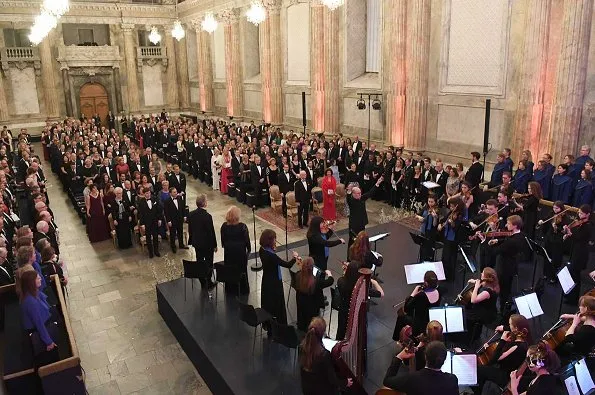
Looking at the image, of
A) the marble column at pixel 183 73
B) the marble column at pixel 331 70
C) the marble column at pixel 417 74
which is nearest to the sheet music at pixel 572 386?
the marble column at pixel 417 74

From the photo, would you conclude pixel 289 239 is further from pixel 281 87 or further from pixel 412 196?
pixel 281 87

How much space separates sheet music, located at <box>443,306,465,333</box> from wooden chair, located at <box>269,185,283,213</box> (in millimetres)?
8435

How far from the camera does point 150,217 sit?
1086 cm

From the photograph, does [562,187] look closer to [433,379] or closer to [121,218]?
[433,379]

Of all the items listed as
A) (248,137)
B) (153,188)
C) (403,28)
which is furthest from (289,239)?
(248,137)

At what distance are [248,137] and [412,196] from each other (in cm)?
953

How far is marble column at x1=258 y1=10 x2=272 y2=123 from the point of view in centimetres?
2408

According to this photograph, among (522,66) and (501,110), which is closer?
(522,66)

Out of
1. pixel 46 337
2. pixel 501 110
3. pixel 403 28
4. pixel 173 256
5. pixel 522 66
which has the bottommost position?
pixel 173 256

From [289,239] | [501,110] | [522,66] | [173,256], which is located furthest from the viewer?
[501,110]

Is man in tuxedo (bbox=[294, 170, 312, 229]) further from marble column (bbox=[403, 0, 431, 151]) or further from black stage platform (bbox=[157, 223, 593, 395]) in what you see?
marble column (bbox=[403, 0, 431, 151])

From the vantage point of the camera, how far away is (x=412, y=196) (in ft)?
44.7

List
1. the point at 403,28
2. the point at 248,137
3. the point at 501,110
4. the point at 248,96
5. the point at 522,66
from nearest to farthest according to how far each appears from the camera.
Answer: the point at 522,66 → the point at 501,110 → the point at 403,28 → the point at 248,137 → the point at 248,96

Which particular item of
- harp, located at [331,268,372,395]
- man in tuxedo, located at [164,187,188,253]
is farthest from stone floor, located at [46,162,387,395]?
harp, located at [331,268,372,395]
